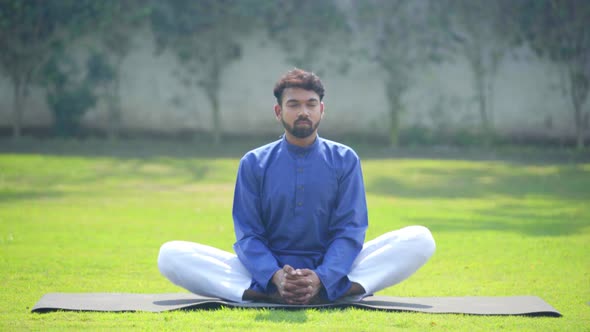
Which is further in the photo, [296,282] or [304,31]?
[304,31]

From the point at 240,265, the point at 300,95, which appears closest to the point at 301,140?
the point at 300,95

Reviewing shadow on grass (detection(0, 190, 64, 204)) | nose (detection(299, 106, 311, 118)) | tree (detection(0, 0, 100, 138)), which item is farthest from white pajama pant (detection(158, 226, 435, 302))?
tree (detection(0, 0, 100, 138))

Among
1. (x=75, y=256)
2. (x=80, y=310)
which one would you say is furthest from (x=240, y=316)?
(x=75, y=256)

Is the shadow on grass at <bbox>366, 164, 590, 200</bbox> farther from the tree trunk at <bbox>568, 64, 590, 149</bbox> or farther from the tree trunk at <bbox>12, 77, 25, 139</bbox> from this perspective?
the tree trunk at <bbox>12, 77, 25, 139</bbox>

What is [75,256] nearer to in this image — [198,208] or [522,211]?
[198,208]

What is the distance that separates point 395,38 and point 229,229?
11844mm

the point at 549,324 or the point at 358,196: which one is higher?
the point at 358,196

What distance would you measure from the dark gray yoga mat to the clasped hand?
7 cm

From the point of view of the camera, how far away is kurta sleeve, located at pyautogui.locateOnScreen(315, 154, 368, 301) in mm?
5059

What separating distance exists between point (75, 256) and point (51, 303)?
2.44 meters

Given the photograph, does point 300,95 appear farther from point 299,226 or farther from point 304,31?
point 304,31

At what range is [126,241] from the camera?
27.8 feet

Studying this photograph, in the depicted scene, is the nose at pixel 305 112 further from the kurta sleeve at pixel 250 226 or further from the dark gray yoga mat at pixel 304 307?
the dark gray yoga mat at pixel 304 307

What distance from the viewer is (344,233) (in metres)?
5.20
